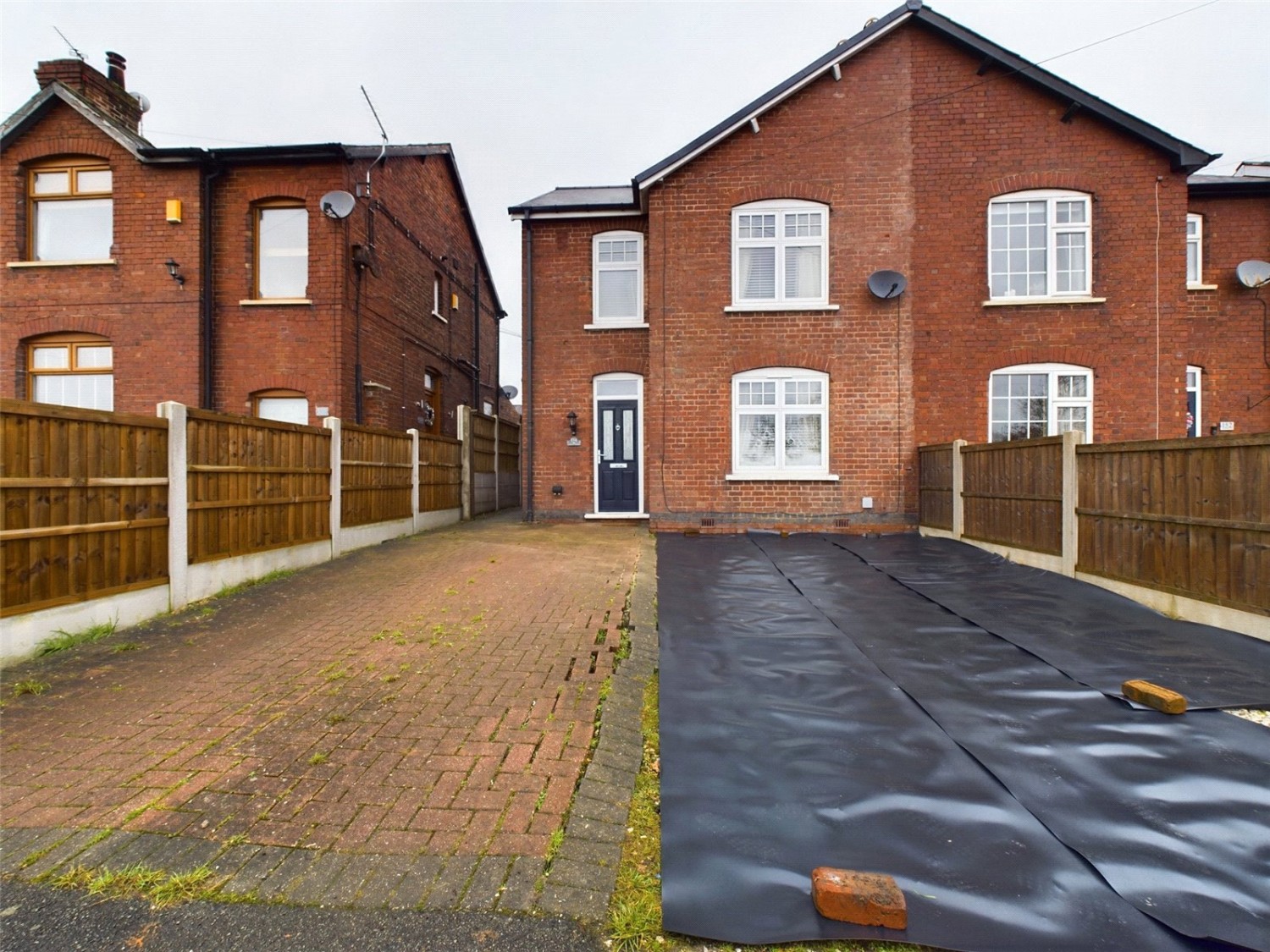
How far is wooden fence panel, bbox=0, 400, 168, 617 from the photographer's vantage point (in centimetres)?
400

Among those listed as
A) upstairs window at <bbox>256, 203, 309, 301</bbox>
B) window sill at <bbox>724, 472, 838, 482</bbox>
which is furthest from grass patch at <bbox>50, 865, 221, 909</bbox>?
upstairs window at <bbox>256, 203, 309, 301</bbox>

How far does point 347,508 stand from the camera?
852cm

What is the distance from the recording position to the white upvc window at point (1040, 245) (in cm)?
1011

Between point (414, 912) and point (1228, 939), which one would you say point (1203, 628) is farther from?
point (414, 912)

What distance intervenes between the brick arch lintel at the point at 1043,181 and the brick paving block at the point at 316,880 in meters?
12.5

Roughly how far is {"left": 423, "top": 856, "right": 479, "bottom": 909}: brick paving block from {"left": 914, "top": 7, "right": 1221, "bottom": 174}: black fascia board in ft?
43.6

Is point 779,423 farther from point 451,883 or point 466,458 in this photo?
point 451,883

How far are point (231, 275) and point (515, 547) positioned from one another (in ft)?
25.5

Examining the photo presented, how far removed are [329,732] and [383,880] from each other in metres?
1.24

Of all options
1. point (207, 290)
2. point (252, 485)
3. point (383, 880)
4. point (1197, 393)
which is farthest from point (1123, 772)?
point (207, 290)

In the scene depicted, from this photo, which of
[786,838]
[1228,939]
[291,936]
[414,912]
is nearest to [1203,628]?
[1228,939]

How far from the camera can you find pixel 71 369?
11008 mm

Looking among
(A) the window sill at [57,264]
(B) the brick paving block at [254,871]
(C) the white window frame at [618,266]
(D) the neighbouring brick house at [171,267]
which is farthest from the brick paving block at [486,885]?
(A) the window sill at [57,264]

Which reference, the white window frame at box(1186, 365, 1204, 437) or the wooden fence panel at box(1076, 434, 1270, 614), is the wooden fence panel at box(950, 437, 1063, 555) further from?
the white window frame at box(1186, 365, 1204, 437)
